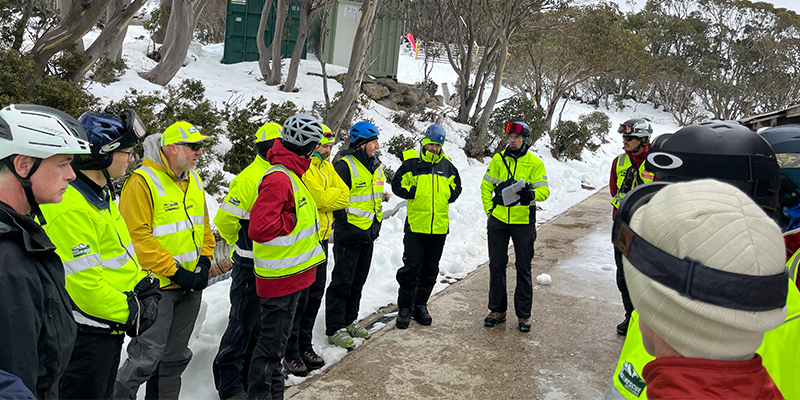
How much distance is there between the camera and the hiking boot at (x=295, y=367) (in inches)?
173

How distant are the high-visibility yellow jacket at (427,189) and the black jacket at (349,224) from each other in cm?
43

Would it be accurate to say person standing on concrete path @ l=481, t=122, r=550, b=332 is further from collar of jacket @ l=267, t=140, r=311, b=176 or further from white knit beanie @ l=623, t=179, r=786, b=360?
white knit beanie @ l=623, t=179, r=786, b=360

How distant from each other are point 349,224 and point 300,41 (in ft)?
37.0

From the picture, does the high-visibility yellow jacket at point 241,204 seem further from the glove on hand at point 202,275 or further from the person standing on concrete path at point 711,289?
the person standing on concrete path at point 711,289

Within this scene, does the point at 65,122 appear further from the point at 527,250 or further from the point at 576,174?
the point at 576,174

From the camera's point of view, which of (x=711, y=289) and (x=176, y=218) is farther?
(x=176, y=218)

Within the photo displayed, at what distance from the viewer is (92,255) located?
2580 mm

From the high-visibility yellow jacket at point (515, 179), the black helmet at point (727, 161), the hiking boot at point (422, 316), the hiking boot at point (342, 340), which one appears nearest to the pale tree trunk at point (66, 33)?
the hiking boot at point (342, 340)

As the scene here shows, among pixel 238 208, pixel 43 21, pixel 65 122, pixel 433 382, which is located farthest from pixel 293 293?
pixel 43 21

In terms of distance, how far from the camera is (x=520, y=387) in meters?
4.50

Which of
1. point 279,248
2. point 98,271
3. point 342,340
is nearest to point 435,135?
point 342,340

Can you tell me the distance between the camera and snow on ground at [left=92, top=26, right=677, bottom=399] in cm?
459

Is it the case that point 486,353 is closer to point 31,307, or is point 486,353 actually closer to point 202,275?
point 202,275

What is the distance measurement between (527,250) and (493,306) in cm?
68
